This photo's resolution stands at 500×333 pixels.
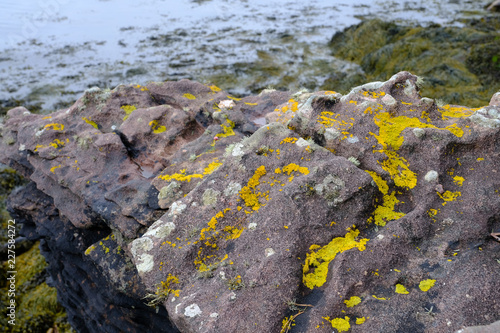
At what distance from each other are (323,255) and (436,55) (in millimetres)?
13061

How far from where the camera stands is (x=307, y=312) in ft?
12.8

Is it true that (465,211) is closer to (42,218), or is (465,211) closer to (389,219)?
(389,219)

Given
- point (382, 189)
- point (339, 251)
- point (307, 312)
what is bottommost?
point (307, 312)

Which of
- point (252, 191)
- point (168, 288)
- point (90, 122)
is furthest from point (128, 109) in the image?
point (168, 288)

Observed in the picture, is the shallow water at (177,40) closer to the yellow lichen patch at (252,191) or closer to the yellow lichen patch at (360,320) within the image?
the yellow lichen patch at (252,191)

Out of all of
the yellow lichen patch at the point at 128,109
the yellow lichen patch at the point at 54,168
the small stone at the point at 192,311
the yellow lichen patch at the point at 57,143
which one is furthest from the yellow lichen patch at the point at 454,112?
the yellow lichen patch at the point at 57,143

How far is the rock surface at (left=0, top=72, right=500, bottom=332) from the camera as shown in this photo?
3893 millimetres

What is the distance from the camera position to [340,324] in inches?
147

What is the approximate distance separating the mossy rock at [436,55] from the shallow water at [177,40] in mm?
1119

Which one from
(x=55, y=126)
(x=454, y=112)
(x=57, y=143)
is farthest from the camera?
(x=55, y=126)

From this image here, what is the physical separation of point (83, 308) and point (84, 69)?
12270 mm

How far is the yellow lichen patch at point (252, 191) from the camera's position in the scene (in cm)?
489

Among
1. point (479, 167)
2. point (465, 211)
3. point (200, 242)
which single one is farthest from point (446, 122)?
point (200, 242)

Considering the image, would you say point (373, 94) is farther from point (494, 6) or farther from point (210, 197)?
point (494, 6)
